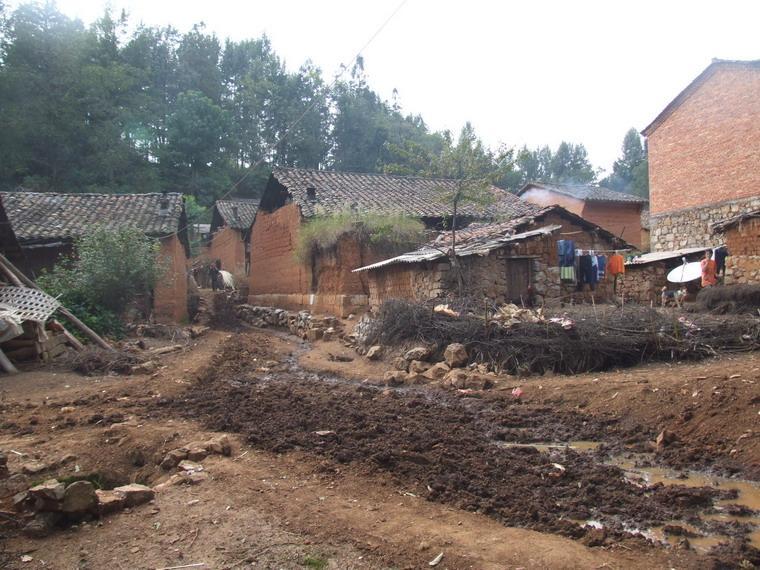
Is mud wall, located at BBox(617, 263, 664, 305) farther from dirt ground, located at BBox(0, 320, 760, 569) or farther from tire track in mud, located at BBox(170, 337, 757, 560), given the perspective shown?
tire track in mud, located at BBox(170, 337, 757, 560)

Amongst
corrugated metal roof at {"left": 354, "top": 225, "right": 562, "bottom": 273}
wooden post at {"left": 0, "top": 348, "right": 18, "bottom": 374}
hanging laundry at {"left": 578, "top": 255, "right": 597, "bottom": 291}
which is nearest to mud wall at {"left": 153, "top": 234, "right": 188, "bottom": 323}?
wooden post at {"left": 0, "top": 348, "right": 18, "bottom": 374}

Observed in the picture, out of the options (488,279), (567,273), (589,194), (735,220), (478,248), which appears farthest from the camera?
(589,194)

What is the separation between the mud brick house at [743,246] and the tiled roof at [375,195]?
25.3ft

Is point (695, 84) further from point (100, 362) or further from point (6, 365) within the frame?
point (6, 365)

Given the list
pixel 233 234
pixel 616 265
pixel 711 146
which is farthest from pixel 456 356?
Result: pixel 233 234

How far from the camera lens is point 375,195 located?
2231 centimetres

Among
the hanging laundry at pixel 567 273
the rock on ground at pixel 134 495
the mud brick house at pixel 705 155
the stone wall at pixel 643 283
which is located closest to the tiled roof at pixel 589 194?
the mud brick house at pixel 705 155

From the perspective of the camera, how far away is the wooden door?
14555mm

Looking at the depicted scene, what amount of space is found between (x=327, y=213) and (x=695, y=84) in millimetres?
15711

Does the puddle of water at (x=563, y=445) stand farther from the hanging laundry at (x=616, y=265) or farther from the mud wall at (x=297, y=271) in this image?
the mud wall at (x=297, y=271)

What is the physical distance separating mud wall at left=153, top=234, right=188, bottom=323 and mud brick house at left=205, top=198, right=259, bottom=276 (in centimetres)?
880

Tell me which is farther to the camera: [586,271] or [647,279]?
[647,279]

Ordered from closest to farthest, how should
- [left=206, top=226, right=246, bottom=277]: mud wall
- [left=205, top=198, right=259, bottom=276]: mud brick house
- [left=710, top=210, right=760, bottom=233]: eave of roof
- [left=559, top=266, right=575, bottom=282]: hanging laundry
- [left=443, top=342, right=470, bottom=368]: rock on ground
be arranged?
[left=443, top=342, right=470, bottom=368]: rock on ground, [left=710, top=210, right=760, bottom=233]: eave of roof, [left=559, top=266, right=575, bottom=282]: hanging laundry, [left=205, top=198, right=259, bottom=276]: mud brick house, [left=206, top=226, right=246, bottom=277]: mud wall

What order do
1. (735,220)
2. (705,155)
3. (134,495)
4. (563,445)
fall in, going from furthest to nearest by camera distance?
(705,155) → (735,220) → (563,445) → (134,495)
